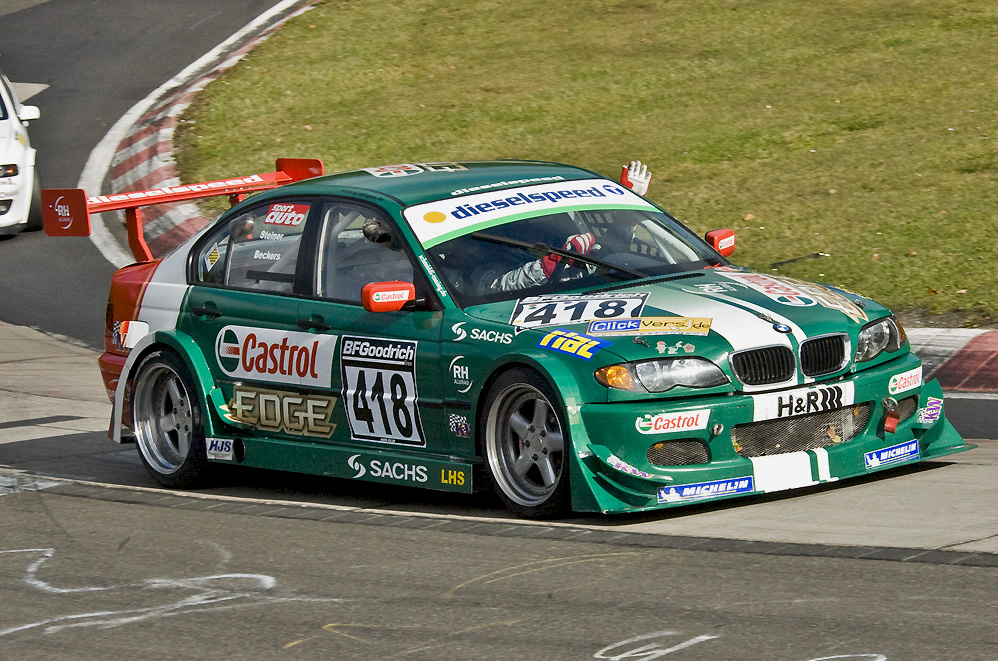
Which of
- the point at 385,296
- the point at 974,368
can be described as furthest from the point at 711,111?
the point at 385,296

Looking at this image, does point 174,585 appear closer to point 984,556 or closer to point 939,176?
point 984,556

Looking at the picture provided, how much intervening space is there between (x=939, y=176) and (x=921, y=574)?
29.9 feet

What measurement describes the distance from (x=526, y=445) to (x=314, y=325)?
136cm

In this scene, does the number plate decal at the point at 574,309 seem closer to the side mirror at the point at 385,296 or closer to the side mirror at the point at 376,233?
the side mirror at the point at 385,296

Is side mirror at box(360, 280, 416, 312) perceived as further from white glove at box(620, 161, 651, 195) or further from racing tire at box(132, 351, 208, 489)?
white glove at box(620, 161, 651, 195)

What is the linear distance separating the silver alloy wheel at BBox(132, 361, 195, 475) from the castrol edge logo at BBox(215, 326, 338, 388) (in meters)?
0.47

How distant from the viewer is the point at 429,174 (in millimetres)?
7879

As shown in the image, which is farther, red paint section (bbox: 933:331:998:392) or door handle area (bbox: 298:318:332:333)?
red paint section (bbox: 933:331:998:392)

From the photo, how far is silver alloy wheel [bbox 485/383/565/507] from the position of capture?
6488 millimetres

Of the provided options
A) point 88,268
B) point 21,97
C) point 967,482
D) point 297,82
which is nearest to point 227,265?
point 967,482

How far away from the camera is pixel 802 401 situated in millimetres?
6457

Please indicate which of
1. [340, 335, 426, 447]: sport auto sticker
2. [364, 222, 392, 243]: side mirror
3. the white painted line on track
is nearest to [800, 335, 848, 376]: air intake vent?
[340, 335, 426, 447]: sport auto sticker

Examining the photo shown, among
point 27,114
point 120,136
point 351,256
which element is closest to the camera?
point 351,256

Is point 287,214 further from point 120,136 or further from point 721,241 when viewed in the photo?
point 120,136
